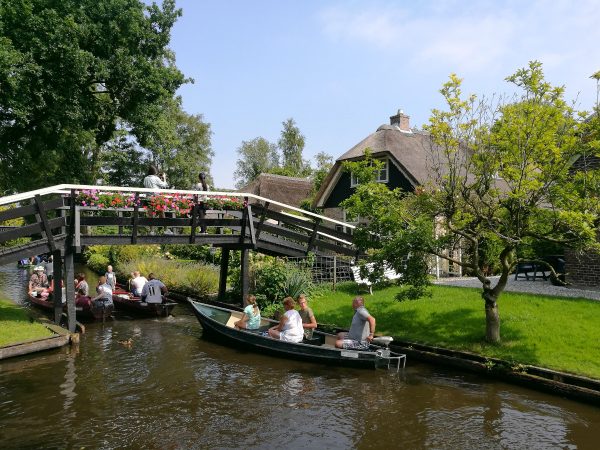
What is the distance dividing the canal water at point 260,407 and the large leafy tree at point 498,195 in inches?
103

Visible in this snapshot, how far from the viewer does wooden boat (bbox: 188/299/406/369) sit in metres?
11.5

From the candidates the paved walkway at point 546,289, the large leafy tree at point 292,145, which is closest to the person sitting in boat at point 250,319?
the paved walkway at point 546,289

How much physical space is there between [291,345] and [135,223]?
19.6 feet

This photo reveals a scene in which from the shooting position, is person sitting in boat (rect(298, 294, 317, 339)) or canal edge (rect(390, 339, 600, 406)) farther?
person sitting in boat (rect(298, 294, 317, 339))

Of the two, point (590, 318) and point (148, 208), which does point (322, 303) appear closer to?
point (148, 208)

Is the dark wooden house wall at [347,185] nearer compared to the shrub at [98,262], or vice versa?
the dark wooden house wall at [347,185]

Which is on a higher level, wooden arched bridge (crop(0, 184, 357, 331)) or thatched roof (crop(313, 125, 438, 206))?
thatched roof (crop(313, 125, 438, 206))

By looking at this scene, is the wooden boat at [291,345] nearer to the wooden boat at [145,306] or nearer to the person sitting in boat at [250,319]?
the person sitting in boat at [250,319]

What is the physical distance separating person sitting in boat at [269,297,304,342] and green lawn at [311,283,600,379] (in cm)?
224

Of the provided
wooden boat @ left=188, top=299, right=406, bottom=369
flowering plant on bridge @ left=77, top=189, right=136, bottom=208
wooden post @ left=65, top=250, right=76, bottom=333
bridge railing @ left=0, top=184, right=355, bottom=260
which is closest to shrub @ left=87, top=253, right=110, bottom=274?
bridge railing @ left=0, top=184, right=355, bottom=260

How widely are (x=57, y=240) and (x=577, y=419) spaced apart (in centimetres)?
1283

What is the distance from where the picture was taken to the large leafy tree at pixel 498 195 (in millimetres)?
10477

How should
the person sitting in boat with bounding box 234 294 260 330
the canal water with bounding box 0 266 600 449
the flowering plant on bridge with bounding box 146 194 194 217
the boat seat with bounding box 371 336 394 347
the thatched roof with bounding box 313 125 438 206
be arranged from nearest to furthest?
the canal water with bounding box 0 266 600 449
the boat seat with bounding box 371 336 394 347
the person sitting in boat with bounding box 234 294 260 330
the flowering plant on bridge with bounding box 146 194 194 217
the thatched roof with bounding box 313 125 438 206

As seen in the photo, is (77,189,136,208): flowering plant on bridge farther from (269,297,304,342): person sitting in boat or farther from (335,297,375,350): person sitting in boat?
(335,297,375,350): person sitting in boat
